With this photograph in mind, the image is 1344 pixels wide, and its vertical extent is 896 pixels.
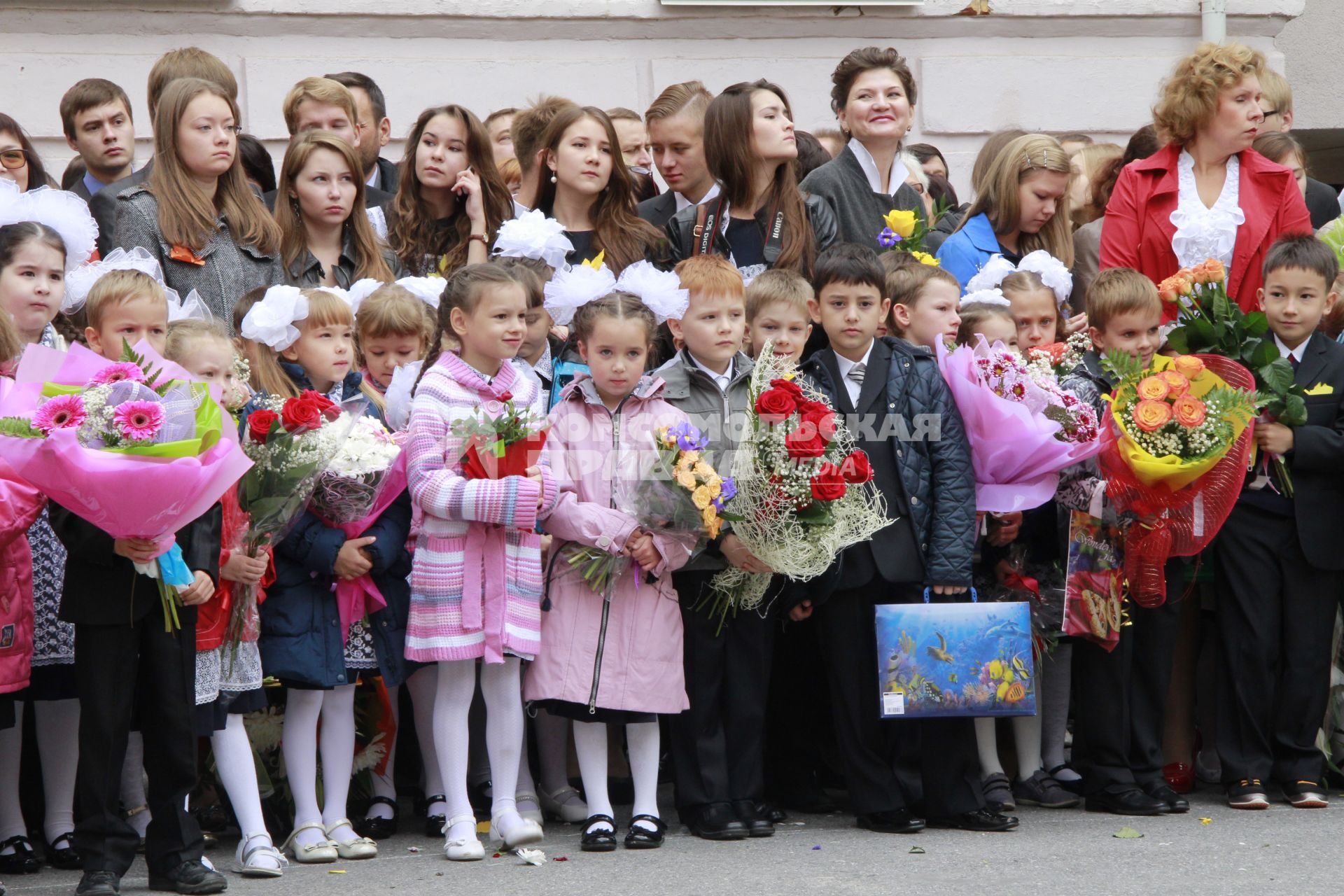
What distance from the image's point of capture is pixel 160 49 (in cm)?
907

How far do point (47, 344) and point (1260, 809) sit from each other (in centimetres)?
448

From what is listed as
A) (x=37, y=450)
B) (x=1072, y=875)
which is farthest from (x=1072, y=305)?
(x=37, y=450)

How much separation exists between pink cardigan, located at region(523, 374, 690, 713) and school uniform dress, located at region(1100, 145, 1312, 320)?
2.41m

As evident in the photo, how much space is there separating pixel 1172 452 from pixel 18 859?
155 inches

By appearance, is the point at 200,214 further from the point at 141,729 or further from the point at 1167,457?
the point at 1167,457

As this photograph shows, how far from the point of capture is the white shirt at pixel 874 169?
705 cm

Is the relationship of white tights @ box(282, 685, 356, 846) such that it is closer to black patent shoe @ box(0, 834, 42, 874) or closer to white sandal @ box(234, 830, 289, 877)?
white sandal @ box(234, 830, 289, 877)

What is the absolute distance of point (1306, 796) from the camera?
5945mm

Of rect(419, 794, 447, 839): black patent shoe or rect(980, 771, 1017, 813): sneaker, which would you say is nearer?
rect(419, 794, 447, 839): black patent shoe

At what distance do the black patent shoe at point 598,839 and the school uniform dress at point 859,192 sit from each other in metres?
2.68

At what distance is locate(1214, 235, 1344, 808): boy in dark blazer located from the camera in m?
6.00

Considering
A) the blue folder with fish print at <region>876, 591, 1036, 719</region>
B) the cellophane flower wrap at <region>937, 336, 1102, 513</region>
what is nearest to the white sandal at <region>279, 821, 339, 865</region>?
the blue folder with fish print at <region>876, 591, 1036, 719</region>

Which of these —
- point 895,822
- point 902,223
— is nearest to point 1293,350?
point 902,223

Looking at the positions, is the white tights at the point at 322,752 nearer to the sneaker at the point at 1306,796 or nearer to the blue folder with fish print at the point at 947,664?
the blue folder with fish print at the point at 947,664
